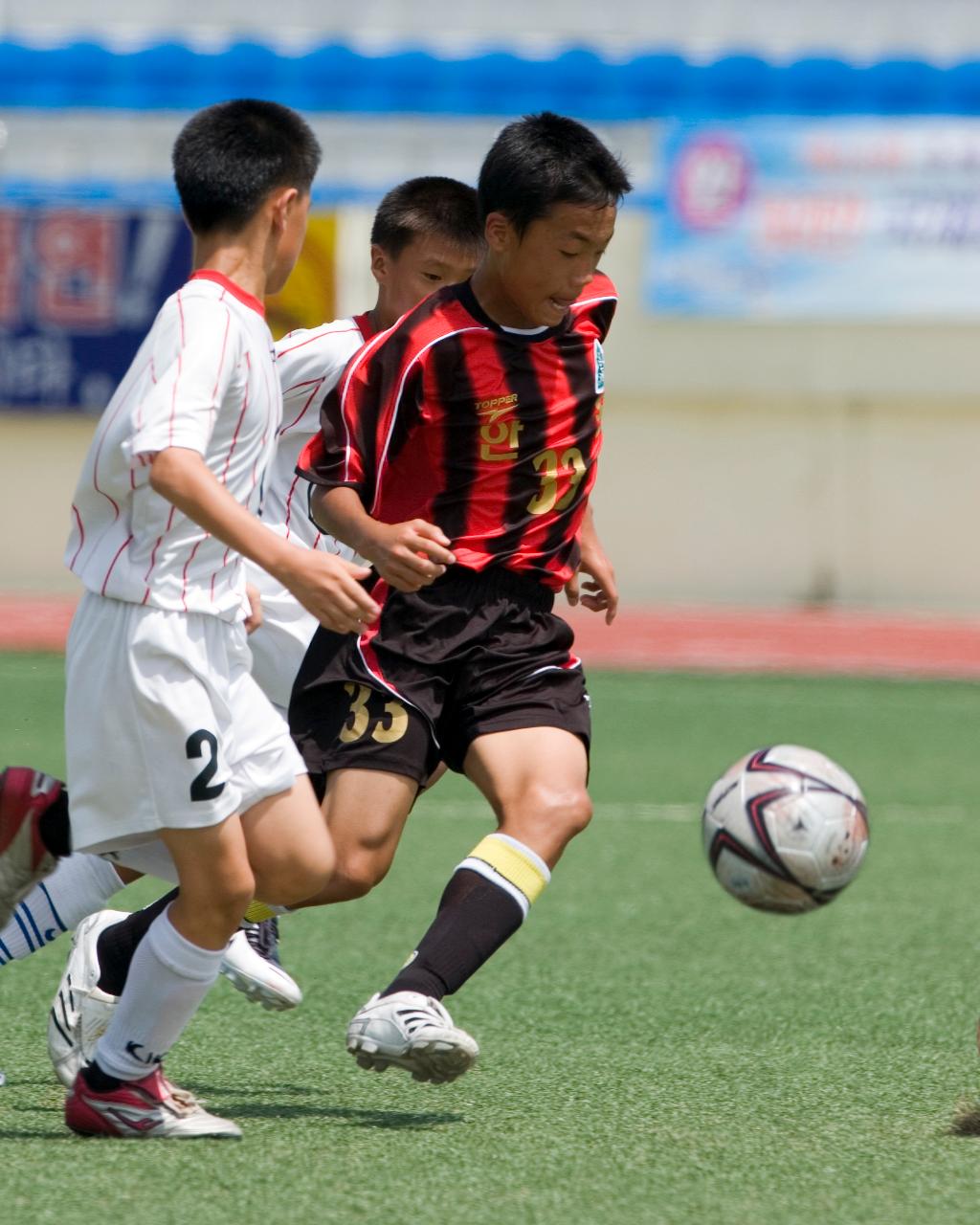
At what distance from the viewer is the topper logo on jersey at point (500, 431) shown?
13.0 ft

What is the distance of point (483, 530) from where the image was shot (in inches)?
156

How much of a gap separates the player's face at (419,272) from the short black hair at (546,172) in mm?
576

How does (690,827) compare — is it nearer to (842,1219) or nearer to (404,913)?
(404,913)

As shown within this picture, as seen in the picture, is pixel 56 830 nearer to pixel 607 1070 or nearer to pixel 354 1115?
pixel 354 1115

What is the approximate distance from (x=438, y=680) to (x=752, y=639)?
1190 centimetres

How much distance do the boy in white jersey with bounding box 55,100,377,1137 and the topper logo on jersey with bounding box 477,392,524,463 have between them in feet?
2.04

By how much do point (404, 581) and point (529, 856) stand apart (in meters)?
0.57

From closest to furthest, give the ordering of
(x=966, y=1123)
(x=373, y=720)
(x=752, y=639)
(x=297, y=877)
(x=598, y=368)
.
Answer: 1. (x=297, y=877)
2. (x=966, y=1123)
3. (x=373, y=720)
4. (x=598, y=368)
5. (x=752, y=639)

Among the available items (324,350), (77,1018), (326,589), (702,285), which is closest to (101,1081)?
(77,1018)

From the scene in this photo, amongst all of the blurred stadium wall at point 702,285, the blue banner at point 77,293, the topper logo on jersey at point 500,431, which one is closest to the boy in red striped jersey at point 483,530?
the topper logo on jersey at point 500,431

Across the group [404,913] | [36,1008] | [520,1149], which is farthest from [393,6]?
[520,1149]

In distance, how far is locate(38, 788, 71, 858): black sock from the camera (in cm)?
338

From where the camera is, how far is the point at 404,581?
3.66 meters

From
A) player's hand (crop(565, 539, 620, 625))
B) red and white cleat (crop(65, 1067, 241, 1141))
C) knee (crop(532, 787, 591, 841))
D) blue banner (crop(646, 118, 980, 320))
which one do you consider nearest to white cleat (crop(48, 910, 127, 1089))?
red and white cleat (crop(65, 1067, 241, 1141))
